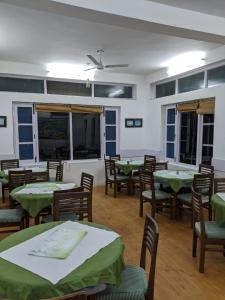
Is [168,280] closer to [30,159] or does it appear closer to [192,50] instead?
[192,50]

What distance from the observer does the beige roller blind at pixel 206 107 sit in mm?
4961

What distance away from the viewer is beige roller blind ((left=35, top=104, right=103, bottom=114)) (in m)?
5.97

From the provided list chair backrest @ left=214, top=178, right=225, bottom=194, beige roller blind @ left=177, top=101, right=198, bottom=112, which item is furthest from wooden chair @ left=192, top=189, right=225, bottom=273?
beige roller blind @ left=177, top=101, right=198, bottom=112

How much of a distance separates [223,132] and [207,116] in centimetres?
73

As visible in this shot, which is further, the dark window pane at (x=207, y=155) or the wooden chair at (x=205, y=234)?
the dark window pane at (x=207, y=155)

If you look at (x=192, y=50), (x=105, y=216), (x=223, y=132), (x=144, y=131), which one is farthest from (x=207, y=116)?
(x=105, y=216)

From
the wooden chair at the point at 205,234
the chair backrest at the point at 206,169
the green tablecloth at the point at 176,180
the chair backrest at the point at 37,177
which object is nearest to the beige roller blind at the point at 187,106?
the chair backrest at the point at 206,169

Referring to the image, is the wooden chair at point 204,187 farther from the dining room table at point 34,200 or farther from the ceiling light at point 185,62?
the ceiling light at point 185,62

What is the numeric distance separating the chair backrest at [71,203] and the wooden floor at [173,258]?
89 cm

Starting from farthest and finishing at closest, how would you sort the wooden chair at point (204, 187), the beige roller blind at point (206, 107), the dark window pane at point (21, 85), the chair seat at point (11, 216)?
the dark window pane at point (21, 85), the beige roller blind at point (206, 107), the wooden chair at point (204, 187), the chair seat at point (11, 216)

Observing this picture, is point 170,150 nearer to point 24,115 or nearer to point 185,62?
point 185,62

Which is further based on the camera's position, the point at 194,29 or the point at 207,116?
the point at 207,116

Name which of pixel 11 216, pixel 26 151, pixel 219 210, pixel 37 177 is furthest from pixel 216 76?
pixel 26 151

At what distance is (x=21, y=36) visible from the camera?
3.97 metres
